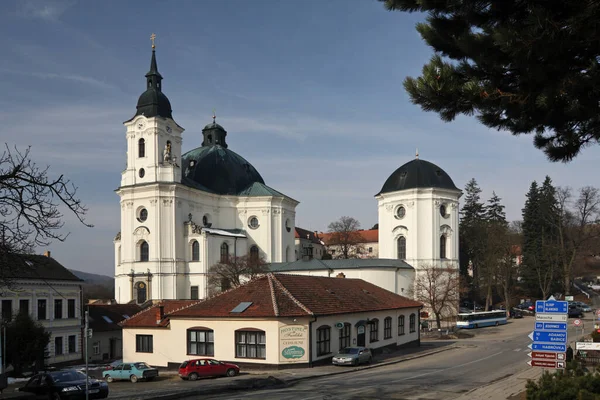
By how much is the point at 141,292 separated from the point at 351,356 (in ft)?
131

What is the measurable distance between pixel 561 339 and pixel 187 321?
21.9 meters

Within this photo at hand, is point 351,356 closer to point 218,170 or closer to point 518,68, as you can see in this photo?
point 518,68

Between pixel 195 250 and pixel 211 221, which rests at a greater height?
pixel 211 221

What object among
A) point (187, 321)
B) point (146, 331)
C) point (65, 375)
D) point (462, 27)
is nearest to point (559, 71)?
point (462, 27)

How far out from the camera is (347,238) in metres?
112

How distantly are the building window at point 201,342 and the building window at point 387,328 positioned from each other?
12643 mm

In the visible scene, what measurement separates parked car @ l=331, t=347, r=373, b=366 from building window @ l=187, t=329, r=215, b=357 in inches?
262

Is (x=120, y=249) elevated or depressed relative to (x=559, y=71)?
depressed

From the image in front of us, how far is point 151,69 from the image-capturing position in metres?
71.4

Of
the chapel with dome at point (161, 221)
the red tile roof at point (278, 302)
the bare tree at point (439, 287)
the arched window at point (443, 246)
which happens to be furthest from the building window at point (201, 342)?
the arched window at point (443, 246)

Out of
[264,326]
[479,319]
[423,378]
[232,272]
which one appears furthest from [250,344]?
[479,319]

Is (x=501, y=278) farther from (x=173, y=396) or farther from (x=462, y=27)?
(x=462, y=27)

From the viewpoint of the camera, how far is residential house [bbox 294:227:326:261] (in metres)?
117

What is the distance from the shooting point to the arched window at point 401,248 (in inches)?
2928
